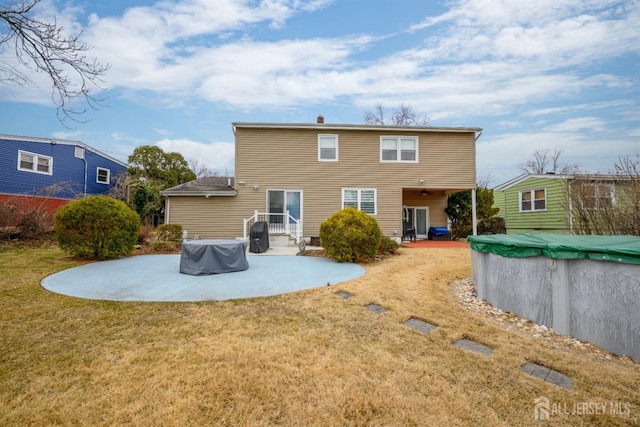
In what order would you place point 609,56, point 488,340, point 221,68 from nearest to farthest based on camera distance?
point 488,340, point 609,56, point 221,68

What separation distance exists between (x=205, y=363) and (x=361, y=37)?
52.4 ft

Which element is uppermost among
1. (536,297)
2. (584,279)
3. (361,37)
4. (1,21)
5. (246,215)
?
(361,37)

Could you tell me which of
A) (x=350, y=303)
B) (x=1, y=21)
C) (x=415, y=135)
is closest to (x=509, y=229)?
(x=415, y=135)

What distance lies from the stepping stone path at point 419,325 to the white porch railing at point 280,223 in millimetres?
8534

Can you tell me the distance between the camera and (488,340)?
11.6 feet

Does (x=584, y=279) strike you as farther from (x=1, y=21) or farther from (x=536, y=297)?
(x=1, y=21)

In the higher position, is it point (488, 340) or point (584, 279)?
point (584, 279)

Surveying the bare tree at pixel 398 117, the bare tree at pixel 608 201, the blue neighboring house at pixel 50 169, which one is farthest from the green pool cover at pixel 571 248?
the bare tree at pixel 398 117

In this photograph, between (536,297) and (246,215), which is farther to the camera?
(246,215)

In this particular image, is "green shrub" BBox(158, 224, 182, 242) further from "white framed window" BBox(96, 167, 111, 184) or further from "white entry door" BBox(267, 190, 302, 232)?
"white framed window" BBox(96, 167, 111, 184)

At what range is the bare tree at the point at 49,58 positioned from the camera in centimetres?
350

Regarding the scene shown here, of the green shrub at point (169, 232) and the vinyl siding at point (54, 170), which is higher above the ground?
the vinyl siding at point (54, 170)

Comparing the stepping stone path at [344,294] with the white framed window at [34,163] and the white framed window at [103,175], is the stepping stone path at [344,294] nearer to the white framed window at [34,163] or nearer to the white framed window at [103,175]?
the white framed window at [34,163]

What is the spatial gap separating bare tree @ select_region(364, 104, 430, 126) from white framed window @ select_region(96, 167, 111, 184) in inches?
846
